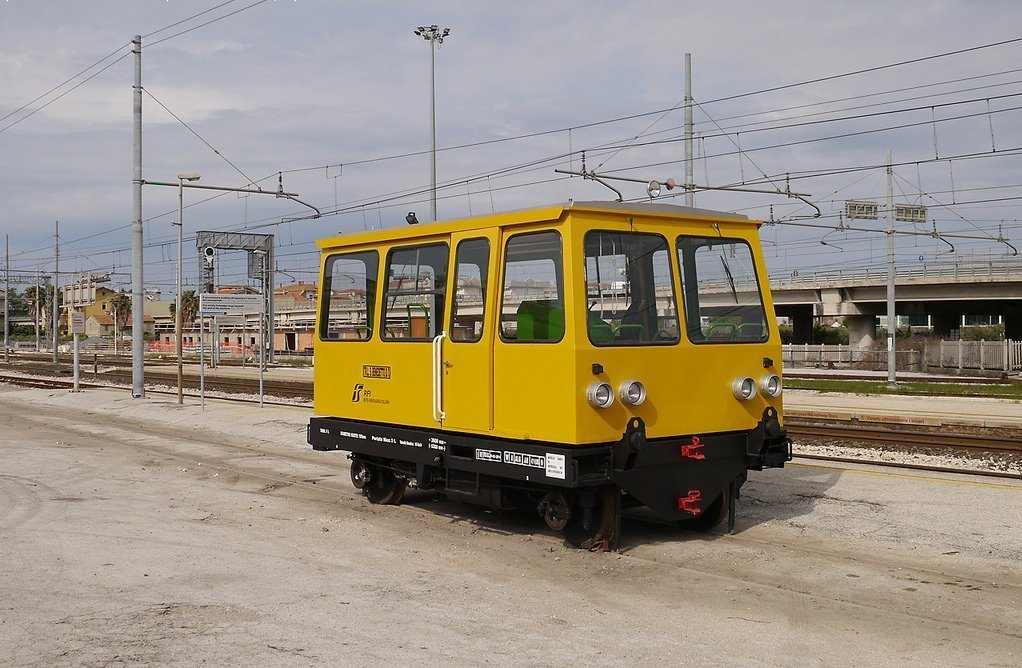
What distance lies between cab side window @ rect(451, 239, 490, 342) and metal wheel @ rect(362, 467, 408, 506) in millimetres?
2306

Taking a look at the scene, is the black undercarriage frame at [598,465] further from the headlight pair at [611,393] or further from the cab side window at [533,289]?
the cab side window at [533,289]

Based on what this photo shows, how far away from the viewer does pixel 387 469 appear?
10.2m

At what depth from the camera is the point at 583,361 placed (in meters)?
7.64

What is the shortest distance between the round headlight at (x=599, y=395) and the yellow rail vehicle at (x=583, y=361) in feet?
0.04

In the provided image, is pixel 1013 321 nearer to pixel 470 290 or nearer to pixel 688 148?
pixel 688 148

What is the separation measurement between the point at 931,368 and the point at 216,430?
35.0 meters

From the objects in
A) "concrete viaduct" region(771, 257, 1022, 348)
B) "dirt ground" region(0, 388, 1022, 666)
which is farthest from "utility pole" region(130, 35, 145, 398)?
"concrete viaduct" region(771, 257, 1022, 348)

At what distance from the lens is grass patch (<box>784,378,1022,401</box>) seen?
89.4 feet

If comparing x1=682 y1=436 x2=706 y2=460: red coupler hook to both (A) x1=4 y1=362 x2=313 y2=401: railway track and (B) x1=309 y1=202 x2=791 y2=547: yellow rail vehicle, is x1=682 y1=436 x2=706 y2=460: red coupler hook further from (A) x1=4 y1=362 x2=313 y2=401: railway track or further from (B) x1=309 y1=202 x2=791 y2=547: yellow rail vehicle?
(A) x1=4 y1=362 x2=313 y2=401: railway track

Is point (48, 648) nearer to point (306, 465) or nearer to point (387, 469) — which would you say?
point (387, 469)

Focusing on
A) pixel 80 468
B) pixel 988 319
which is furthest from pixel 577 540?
pixel 988 319

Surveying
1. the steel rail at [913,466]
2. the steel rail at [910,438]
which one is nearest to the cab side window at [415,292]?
the steel rail at [913,466]

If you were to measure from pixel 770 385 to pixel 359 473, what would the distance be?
4533 mm

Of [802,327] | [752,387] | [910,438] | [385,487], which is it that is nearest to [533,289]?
[752,387]
